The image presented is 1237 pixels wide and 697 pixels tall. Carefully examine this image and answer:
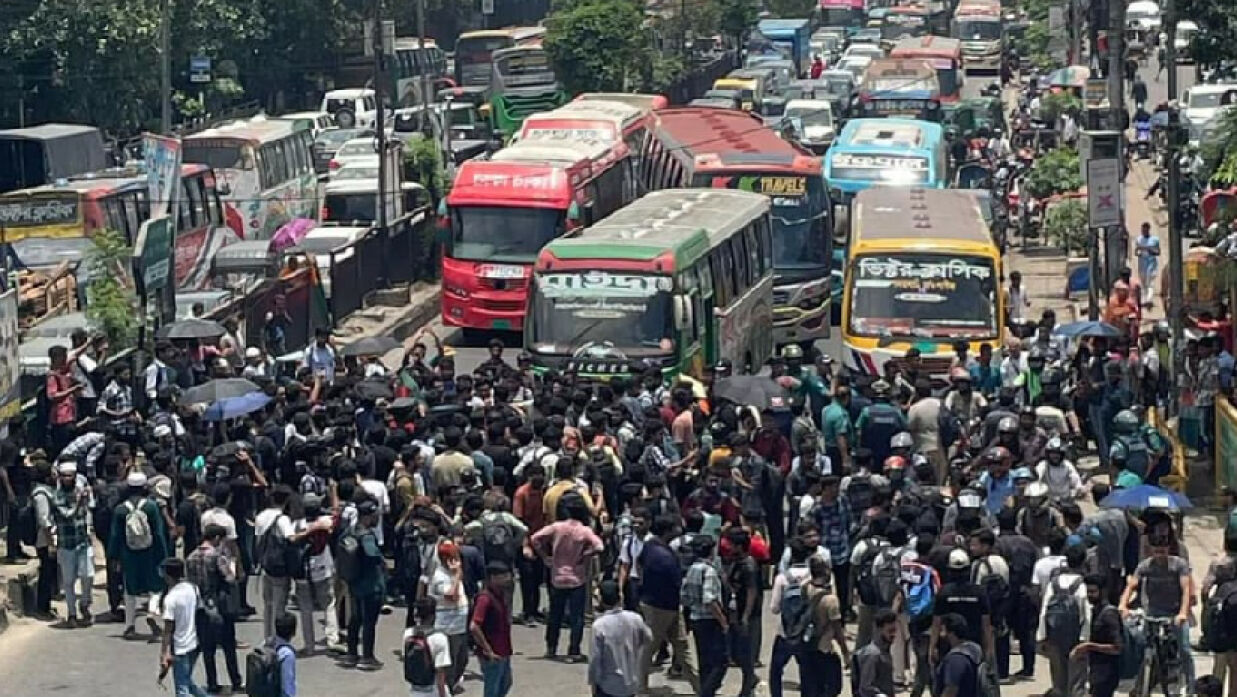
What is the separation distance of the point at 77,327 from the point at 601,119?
14612 mm

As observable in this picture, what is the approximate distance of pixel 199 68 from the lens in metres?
59.8

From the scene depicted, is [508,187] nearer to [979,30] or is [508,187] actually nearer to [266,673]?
[266,673]

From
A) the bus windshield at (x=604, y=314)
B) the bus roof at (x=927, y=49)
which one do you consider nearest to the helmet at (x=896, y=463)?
the bus windshield at (x=604, y=314)

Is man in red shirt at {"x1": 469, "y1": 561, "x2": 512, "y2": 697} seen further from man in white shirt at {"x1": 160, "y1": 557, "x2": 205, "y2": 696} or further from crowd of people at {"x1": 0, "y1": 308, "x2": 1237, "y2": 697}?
man in white shirt at {"x1": 160, "y1": 557, "x2": 205, "y2": 696}

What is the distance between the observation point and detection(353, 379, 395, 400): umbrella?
22.2 meters

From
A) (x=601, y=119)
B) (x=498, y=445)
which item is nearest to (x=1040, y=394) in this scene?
(x=498, y=445)

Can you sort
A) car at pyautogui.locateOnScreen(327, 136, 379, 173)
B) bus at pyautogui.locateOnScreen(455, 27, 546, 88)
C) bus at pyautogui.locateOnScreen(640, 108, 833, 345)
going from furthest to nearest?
1. bus at pyautogui.locateOnScreen(455, 27, 546, 88)
2. car at pyautogui.locateOnScreen(327, 136, 379, 173)
3. bus at pyautogui.locateOnScreen(640, 108, 833, 345)

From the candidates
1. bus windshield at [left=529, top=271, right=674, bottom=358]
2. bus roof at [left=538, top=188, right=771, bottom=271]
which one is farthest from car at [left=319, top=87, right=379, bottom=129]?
bus windshield at [left=529, top=271, right=674, bottom=358]

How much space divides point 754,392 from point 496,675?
21.0 feet

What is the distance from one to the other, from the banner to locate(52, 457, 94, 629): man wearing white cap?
329 centimetres

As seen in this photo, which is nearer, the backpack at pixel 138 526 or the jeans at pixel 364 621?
the jeans at pixel 364 621

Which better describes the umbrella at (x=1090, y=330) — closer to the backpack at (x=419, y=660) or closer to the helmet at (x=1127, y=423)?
the helmet at (x=1127, y=423)

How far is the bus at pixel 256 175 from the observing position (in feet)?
139

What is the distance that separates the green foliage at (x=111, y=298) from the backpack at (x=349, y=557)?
9.89m
